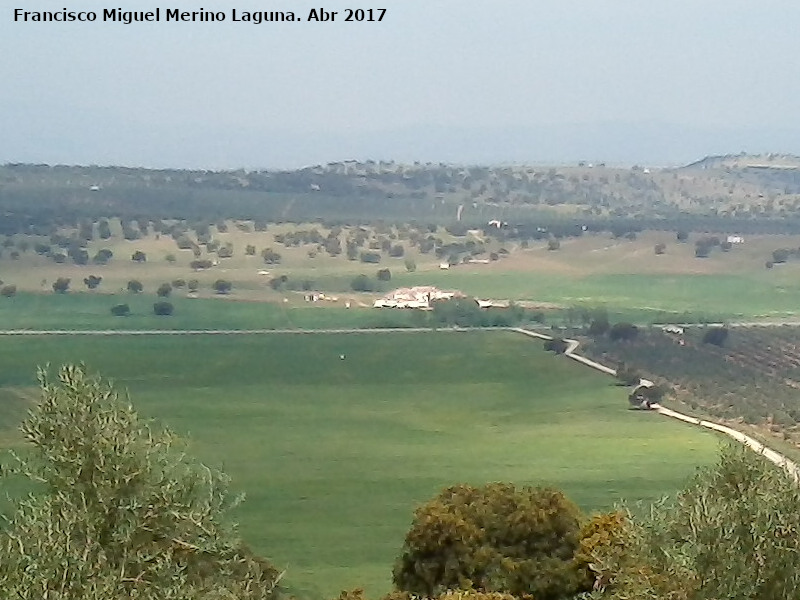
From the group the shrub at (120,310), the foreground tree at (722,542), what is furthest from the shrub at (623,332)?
the foreground tree at (722,542)

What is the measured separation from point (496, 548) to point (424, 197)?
14.0m

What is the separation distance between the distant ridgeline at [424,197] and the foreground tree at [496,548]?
11.8 m

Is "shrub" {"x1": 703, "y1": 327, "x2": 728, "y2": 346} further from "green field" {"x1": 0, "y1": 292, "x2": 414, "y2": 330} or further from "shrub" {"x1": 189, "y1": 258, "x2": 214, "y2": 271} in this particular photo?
"shrub" {"x1": 189, "y1": 258, "x2": 214, "y2": 271}

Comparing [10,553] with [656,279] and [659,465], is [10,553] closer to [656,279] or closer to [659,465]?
[659,465]

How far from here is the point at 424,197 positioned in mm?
19312

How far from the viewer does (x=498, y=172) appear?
20.4m

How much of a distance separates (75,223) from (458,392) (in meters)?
6.34

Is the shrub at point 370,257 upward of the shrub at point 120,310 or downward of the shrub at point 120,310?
upward

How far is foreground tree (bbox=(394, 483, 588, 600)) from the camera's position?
18.2ft

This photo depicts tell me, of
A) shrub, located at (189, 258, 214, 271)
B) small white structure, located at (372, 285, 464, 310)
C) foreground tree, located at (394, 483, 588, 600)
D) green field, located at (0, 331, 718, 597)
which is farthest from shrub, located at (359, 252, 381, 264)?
foreground tree, located at (394, 483, 588, 600)

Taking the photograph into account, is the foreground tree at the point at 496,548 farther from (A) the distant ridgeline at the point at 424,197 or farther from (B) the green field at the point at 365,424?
(A) the distant ridgeline at the point at 424,197

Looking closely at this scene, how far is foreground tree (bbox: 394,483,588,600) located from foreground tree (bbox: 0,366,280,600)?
4.08 ft

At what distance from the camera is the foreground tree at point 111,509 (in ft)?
12.2

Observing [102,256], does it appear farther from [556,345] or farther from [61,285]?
[556,345]
